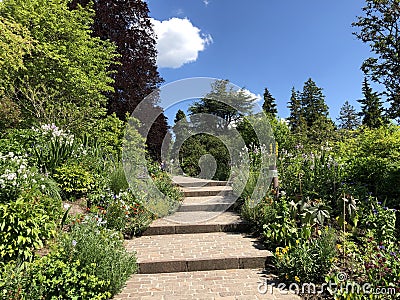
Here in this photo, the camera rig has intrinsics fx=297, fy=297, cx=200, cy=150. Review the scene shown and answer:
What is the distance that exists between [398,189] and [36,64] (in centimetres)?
867

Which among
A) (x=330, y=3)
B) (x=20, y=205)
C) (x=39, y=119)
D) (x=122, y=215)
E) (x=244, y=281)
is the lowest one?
(x=244, y=281)

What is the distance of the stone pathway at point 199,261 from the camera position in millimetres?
3061

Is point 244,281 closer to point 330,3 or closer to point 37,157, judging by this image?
point 37,157

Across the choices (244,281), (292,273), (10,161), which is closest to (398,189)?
(292,273)

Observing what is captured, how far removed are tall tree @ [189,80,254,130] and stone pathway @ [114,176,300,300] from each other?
11.7 feet

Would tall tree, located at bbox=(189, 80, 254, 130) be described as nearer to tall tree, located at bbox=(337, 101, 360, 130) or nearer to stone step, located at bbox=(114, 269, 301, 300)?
stone step, located at bbox=(114, 269, 301, 300)

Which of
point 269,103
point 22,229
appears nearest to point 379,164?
point 22,229

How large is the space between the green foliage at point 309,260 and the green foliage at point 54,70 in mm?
6613

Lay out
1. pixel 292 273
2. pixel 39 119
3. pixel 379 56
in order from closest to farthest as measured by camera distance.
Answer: pixel 292 273, pixel 39 119, pixel 379 56

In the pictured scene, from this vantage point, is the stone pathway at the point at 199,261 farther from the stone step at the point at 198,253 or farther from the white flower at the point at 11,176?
the white flower at the point at 11,176

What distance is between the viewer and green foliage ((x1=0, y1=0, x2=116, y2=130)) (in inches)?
306

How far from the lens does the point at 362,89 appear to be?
25.4 m

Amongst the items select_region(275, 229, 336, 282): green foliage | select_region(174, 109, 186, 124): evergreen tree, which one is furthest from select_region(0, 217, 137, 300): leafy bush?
select_region(174, 109, 186, 124): evergreen tree

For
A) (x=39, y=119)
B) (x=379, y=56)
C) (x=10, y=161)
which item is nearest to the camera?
(x=10, y=161)
